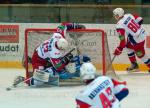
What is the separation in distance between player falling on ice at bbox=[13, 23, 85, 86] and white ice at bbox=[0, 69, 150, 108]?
0.14 metres

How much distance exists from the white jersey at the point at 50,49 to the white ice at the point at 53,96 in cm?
41

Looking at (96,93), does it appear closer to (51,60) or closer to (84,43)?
(51,60)

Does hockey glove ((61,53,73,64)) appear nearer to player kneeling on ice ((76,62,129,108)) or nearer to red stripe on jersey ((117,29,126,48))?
red stripe on jersey ((117,29,126,48))

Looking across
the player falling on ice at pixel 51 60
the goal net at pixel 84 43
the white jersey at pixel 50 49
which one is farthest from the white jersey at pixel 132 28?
the white jersey at pixel 50 49

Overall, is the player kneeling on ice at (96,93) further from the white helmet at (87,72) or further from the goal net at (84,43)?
the goal net at (84,43)

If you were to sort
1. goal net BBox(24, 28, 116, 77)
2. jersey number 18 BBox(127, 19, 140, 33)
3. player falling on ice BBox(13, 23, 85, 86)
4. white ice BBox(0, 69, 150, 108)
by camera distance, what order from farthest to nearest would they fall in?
jersey number 18 BBox(127, 19, 140, 33) < goal net BBox(24, 28, 116, 77) < player falling on ice BBox(13, 23, 85, 86) < white ice BBox(0, 69, 150, 108)

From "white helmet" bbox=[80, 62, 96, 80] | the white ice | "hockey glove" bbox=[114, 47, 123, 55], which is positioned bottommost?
the white ice

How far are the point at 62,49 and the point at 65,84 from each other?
2.08 feet

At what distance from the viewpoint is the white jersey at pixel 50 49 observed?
6.81 metres

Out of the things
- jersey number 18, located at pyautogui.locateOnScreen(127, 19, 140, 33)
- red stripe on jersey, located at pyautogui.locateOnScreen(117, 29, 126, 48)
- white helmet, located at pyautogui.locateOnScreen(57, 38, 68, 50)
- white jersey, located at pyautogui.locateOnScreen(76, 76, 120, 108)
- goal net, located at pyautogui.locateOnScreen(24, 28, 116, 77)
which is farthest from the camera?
jersey number 18, located at pyautogui.locateOnScreen(127, 19, 140, 33)

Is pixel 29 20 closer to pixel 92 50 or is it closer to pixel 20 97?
pixel 92 50

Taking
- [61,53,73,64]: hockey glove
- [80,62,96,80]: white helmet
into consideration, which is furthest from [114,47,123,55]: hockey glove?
[80,62,96,80]: white helmet

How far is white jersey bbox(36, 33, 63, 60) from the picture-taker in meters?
6.81

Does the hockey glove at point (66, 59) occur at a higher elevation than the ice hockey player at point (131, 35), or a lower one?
lower
